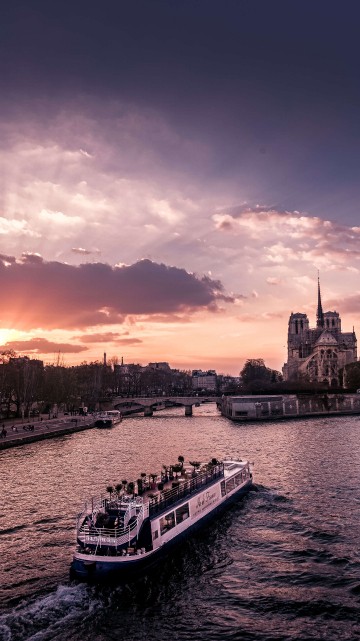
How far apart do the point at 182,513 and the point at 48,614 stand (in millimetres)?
12426

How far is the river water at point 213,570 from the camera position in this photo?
23891 millimetres

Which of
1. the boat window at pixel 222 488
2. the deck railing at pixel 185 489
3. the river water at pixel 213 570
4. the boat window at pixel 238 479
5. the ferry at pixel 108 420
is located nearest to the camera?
the river water at pixel 213 570

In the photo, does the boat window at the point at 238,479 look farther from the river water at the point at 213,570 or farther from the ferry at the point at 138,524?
the ferry at the point at 138,524

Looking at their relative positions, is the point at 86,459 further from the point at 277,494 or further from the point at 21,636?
the point at 21,636

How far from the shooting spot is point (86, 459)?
69.4 meters

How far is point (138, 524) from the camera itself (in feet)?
97.9

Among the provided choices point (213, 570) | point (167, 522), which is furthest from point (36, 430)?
point (213, 570)

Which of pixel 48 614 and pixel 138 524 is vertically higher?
pixel 138 524

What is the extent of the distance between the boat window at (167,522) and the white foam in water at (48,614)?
21.1ft

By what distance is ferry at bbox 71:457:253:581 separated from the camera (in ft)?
90.9

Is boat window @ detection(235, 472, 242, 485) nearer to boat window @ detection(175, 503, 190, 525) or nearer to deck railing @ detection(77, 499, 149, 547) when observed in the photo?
boat window @ detection(175, 503, 190, 525)

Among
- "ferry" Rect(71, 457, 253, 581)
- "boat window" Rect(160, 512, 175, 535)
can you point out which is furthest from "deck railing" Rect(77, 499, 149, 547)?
"boat window" Rect(160, 512, 175, 535)

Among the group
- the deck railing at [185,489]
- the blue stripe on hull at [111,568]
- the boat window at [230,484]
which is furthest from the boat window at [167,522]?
the boat window at [230,484]

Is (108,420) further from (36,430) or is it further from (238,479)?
(238,479)
